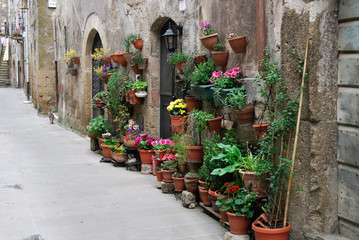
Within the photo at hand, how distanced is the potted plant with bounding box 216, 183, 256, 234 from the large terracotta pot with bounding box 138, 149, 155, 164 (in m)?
2.91

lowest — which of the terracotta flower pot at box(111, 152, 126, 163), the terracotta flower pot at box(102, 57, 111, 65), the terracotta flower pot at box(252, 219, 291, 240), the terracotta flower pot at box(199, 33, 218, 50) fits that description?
the terracotta flower pot at box(111, 152, 126, 163)

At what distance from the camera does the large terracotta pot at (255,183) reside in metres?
4.12

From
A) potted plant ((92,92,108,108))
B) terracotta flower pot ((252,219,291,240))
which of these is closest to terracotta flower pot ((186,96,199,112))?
terracotta flower pot ((252,219,291,240))

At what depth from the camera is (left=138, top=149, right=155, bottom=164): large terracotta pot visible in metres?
7.07

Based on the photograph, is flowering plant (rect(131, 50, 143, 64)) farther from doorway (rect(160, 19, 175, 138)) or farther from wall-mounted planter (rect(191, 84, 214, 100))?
wall-mounted planter (rect(191, 84, 214, 100))

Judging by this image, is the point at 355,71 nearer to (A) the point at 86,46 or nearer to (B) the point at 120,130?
(B) the point at 120,130

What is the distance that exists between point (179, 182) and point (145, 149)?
1.53 metres

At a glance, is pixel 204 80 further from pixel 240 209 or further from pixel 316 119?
pixel 316 119

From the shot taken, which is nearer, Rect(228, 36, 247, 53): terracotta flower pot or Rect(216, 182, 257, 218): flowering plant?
Rect(216, 182, 257, 218): flowering plant

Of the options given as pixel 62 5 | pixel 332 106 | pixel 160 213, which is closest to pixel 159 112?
pixel 160 213

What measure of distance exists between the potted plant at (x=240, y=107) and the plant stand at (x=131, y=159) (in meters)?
3.08

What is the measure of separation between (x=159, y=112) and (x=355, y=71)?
432 centimetres

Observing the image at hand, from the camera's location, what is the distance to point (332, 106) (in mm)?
3719

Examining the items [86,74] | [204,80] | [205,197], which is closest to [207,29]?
[204,80]
